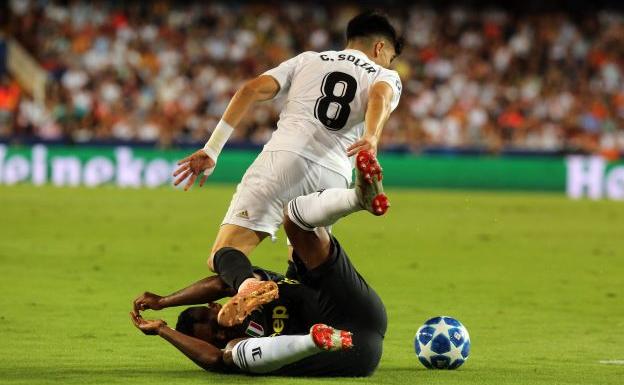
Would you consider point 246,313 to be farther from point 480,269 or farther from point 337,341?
point 480,269

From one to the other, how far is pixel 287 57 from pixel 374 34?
22256mm

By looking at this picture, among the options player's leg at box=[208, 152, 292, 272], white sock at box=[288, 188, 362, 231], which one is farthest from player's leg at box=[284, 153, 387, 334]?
player's leg at box=[208, 152, 292, 272]

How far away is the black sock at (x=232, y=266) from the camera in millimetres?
7020

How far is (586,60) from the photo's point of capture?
30.8m

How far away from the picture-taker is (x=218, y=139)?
7824 mm

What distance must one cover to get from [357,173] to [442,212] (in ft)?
48.7

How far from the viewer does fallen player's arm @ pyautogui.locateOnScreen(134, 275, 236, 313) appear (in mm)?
7441

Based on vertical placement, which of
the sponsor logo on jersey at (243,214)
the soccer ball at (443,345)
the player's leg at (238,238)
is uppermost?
the sponsor logo on jersey at (243,214)

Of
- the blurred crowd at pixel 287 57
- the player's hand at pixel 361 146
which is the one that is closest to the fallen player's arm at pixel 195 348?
the player's hand at pixel 361 146

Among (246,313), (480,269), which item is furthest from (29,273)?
(246,313)

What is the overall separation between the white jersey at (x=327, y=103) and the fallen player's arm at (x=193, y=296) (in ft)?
3.46

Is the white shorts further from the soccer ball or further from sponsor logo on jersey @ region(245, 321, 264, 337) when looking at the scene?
the soccer ball

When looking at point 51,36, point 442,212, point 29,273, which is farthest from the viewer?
point 51,36

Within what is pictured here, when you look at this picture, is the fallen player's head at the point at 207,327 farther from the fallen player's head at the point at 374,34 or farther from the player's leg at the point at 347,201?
the fallen player's head at the point at 374,34
